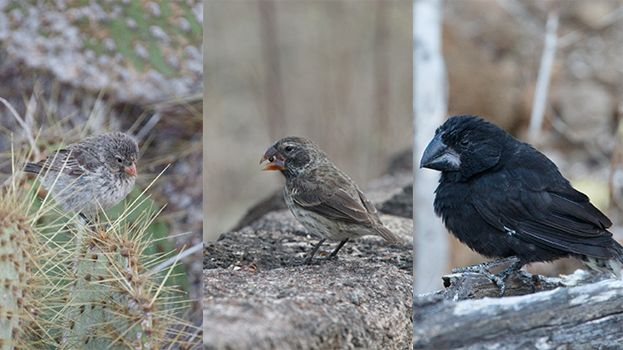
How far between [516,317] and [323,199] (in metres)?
0.83

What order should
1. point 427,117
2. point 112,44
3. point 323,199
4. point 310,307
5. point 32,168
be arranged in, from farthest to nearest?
point 427,117, point 112,44, point 32,168, point 323,199, point 310,307

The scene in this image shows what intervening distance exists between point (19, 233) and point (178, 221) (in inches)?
33.4

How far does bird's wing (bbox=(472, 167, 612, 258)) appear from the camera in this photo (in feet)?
10.8

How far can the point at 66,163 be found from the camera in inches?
131

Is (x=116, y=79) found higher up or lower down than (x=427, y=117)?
higher up

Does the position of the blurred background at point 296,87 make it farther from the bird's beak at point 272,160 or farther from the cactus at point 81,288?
the cactus at point 81,288

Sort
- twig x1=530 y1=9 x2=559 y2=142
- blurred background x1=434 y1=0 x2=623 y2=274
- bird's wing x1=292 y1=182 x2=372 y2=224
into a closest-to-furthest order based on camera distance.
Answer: bird's wing x1=292 y1=182 x2=372 y2=224 → twig x1=530 y1=9 x2=559 y2=142 → blurred background x1=434 y1=0 x2=623 y2=274

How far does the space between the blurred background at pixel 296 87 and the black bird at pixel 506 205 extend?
0.29 m

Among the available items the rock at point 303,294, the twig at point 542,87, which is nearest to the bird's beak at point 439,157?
the rock at point 303,294

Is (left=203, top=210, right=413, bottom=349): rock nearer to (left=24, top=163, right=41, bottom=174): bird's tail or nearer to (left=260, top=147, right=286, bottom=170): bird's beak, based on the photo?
(left=260, top=147, right=286, bottom=170): bird's beak

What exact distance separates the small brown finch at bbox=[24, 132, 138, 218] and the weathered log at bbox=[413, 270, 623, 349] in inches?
49.0

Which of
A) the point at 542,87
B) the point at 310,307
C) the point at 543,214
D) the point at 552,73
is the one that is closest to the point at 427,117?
the point at 543,214

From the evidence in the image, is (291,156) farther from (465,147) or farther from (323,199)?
(465,147)

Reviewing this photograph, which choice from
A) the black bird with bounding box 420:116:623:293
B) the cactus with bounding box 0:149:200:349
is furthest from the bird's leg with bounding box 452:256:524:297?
the cactus with bounding box 0:149:200:349
